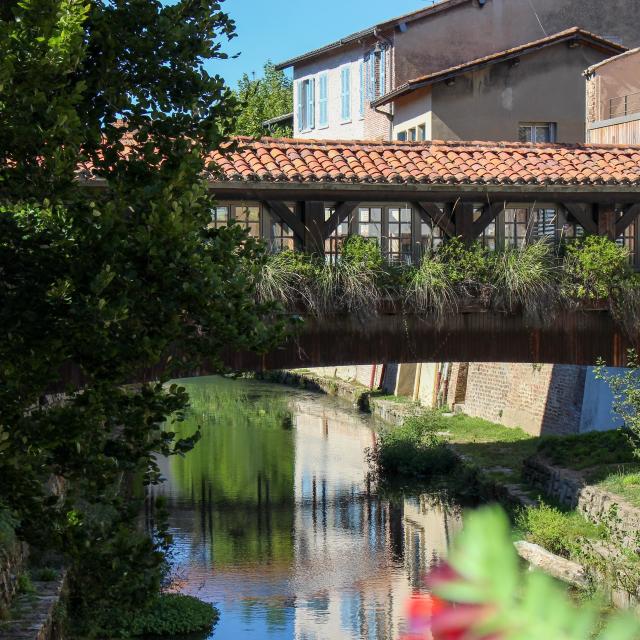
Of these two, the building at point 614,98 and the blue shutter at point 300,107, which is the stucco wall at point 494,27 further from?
the blue shutter at point 300,107

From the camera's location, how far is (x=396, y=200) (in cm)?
1507

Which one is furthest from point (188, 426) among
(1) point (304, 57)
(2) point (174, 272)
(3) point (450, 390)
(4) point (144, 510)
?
(2) point (174, 272)

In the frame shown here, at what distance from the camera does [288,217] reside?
1457cm

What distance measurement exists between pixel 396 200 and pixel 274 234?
6.65ft

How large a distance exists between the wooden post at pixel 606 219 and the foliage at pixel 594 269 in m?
0.42

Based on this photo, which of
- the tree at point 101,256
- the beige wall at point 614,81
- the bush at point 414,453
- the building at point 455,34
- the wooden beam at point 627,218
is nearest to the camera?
the tree at point 101,256

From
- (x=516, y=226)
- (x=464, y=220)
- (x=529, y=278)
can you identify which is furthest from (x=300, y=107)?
(x=529, y=278)

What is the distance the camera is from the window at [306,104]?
1198 inches

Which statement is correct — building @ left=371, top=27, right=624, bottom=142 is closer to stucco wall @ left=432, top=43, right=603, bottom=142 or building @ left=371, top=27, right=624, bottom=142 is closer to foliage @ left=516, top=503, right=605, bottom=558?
stucco wall @ left=432, top=43, right=603, bottom=142

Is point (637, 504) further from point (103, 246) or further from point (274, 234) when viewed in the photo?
point (103, 246)

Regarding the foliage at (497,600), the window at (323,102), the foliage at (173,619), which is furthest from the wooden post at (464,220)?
the window at (323,102)

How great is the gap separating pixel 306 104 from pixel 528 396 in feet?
39.4

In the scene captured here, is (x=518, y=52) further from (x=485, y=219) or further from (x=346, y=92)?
(x=485, y=219)

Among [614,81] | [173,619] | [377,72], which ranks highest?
[377,72]
